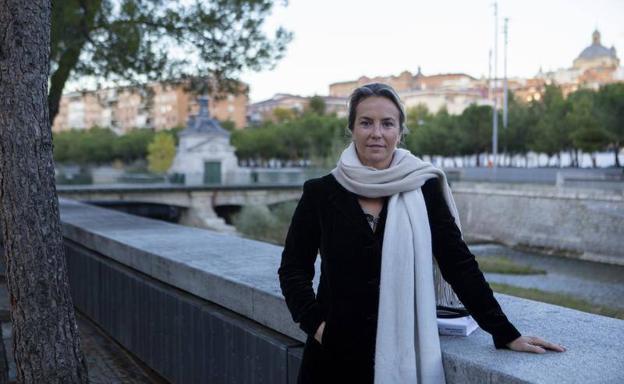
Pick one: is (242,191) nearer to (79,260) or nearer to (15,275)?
(79,260)

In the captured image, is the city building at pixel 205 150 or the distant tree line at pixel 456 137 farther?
the city building at pixel 205 150

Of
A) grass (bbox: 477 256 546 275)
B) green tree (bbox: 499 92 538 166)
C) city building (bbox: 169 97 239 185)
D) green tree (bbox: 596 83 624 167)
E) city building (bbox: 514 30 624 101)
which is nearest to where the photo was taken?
grass (bbox: 477 256 546 275)

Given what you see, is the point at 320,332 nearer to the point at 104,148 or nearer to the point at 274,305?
the point at 274,305

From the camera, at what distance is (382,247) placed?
2420 mm

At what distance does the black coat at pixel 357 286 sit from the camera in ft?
7.93

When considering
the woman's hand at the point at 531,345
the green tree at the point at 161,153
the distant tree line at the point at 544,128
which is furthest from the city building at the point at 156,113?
the woman's hand at the point at 531,345

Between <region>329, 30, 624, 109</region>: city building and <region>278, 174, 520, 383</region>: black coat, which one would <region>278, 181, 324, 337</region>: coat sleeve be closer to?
<region>278, 174, 520, 383</region>: black coat

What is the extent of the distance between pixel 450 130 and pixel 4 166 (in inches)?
Result: 2451

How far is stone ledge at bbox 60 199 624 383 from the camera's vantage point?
2322mm

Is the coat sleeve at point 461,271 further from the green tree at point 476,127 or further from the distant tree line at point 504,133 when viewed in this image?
the green tree at point 476,127

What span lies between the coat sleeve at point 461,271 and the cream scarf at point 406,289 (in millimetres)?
59

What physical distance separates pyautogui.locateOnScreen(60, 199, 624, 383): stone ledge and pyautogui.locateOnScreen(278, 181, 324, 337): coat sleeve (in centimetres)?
52

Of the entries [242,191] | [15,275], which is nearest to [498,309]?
[15,275]

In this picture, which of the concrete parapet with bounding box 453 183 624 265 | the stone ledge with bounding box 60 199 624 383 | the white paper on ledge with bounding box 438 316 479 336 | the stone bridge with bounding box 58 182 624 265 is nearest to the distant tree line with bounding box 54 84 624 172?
the stone bridge with bounding box 58 182 624 265
